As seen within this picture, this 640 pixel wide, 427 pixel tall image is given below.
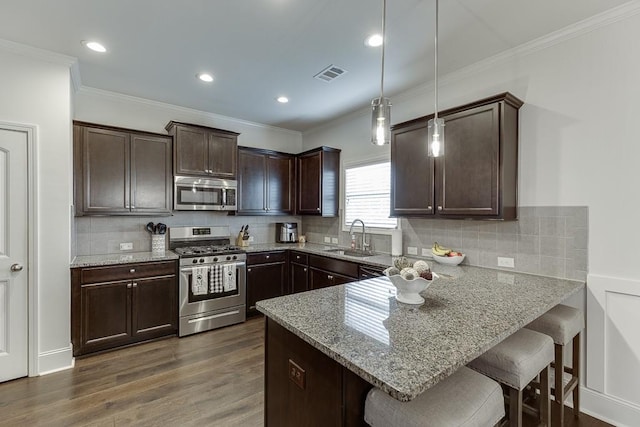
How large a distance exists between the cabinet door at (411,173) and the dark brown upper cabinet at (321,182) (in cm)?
138

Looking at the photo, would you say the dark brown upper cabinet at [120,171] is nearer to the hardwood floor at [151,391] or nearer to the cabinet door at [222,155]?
the cabinet door at [222,155]

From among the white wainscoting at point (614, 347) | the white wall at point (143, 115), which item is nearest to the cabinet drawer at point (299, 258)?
A: the white wall at point (143, 115)

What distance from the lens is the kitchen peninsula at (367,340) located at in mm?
1057

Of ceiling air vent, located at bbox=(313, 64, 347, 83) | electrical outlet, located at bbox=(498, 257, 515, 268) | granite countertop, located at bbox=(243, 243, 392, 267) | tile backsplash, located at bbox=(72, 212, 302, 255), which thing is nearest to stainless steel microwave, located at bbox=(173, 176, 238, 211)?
tile backsplash, located at bbox=(72, 212, 302, 255)

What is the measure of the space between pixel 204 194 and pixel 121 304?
1.60 m

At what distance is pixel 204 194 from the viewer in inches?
→ 161

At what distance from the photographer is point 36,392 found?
2.48 meters

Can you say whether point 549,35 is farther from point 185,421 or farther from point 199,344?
point 199,344

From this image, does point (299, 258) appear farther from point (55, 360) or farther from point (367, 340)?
point (367, 340)

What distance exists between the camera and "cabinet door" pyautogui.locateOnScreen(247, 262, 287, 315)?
416 cm

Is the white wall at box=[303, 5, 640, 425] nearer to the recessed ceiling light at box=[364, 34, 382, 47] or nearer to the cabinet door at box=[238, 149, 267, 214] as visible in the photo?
the recessed ceiling light at box=[364, 34, 382, 47]

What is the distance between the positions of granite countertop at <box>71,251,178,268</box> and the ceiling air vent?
2.64 meters

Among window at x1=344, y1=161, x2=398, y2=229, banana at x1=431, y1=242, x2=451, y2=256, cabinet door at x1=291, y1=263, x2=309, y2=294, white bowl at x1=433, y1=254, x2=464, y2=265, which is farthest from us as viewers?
cabinet door at x1=291, y1=263, x2=309, y2=294

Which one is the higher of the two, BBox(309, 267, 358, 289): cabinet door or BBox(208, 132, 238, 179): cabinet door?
BBox(208, 132, 238, 179): cabinet door
